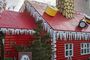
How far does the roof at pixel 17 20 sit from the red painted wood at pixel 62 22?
4.21ft

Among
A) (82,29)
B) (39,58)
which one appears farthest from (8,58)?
(82,29)

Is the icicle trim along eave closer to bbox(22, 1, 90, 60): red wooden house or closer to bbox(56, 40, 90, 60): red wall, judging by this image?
bbox(22, 1, 90, 60): red wooden house

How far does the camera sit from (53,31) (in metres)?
21.8

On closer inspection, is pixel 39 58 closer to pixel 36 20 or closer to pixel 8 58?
pixel 8 58

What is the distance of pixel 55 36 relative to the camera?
72.1ft

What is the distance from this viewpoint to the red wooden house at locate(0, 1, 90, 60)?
20.5 meters

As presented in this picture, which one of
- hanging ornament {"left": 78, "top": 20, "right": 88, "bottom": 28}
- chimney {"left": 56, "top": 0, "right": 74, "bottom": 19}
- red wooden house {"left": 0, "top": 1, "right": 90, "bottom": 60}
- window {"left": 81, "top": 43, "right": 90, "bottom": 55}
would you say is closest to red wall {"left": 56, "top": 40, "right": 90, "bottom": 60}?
red wooden house {"left": 0, "top": 1, "right": 90, "bottom": 60}

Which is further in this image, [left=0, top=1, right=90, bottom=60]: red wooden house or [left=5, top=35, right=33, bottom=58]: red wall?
[left=0, top=1, right=90, bottom=60]: red wooden house

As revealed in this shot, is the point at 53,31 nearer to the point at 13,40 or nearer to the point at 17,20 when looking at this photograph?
the point at 17,20

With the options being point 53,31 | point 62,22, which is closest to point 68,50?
point 62,22

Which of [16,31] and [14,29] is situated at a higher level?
[14,29]

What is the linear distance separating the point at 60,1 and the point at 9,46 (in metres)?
8.71

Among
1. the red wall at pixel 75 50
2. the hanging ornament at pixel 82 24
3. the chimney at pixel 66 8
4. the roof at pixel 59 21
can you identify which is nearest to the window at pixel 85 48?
the red wall at pixel 75 50

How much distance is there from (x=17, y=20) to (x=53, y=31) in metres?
2.76
